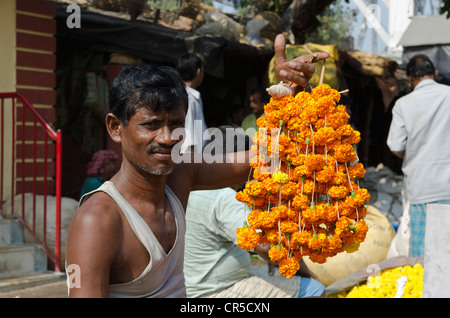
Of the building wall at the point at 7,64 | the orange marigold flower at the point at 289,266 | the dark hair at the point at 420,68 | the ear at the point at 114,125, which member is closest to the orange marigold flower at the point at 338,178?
the orange marigold flower at the point at 289,266

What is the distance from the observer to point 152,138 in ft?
6.56

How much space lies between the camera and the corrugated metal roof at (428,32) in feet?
37.0

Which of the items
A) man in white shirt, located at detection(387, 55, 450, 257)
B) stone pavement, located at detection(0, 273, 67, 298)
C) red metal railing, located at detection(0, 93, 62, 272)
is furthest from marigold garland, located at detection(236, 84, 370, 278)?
red metal railing, located at detection(0, 93, 62, 272)

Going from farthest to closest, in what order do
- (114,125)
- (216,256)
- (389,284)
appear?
(389,284) → (216,256) → (114,125)

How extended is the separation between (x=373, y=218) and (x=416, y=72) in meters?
1.84

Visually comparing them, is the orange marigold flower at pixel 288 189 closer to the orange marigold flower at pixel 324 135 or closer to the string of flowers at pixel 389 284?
the orange marigold flower at pixel 324 135

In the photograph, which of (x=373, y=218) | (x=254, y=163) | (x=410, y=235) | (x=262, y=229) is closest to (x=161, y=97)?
(x=254, y=163)

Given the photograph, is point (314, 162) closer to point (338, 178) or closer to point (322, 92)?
point (338, 178)

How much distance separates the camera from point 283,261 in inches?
84.1

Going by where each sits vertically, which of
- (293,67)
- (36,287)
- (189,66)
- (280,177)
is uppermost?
(189,66)

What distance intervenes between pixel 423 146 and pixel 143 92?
3860 millimetres

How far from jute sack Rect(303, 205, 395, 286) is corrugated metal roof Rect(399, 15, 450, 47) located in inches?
235

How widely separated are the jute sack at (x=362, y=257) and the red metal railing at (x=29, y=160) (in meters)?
2.84

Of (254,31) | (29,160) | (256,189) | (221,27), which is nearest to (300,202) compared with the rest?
(256,189)
